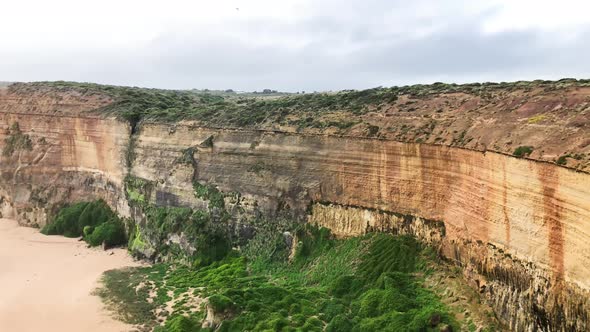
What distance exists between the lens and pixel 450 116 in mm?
23672

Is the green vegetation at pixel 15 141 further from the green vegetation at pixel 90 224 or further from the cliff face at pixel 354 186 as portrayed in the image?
the green vegetation at pixel 90 224

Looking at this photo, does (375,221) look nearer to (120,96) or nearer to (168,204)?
(168,204)

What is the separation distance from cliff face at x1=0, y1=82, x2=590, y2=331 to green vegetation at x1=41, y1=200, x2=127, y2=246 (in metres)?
1.07

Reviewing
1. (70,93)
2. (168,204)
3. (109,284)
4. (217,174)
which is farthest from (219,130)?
(70,93)

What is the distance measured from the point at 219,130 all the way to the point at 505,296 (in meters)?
20.4

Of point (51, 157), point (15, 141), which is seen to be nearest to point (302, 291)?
point (51, 157)

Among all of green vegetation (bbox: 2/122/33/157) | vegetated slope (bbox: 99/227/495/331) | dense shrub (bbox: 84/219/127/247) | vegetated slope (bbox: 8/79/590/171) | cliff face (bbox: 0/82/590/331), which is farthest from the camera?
green vegetation (bbox: 2/122/33/157)

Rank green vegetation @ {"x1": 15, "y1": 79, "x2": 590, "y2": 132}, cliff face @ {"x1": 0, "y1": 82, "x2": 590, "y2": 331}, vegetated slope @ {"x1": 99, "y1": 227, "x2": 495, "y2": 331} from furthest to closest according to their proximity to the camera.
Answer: green vegetation @ {"x1": 15, "y1": 79, "x2": 590, "y2": 132} → vegetated slope @ {"x1": 99, "y1": 227, "x2": 495, "y2": 331} → cliff face @ {"x1": 0, "y1": 82, "x2": 590, "y2": 331}

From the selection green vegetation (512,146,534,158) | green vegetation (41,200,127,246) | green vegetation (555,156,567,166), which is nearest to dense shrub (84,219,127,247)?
green vegetation (41,200,127,246)

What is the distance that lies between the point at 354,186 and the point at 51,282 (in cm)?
1895

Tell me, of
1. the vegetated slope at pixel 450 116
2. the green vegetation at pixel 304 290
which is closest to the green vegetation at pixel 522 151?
the vegetated slope at pixel 450 116

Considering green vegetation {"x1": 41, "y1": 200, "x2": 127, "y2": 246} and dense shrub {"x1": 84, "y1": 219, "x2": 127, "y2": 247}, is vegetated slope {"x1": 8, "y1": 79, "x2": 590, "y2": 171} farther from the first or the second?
dense shrub {"x1": 84, "y1": 219, "x2": 127, "y2": 247}

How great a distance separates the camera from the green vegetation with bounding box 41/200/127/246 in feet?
125

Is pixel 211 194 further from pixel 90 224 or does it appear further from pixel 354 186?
pixel 90 224
